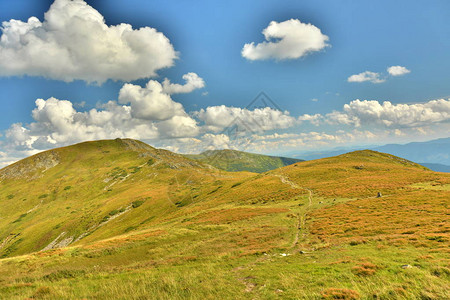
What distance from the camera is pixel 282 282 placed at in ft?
41.3

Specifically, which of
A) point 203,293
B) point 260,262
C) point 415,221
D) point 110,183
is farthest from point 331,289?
point 110,183

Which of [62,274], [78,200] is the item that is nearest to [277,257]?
[62,274]

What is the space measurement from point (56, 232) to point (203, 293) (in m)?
104

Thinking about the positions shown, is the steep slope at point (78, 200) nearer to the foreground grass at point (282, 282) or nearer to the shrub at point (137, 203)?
the shrub at point (137, 203)

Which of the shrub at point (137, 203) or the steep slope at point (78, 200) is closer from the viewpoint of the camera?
the steep slope at point (78, 200)

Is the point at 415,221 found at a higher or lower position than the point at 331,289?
lower

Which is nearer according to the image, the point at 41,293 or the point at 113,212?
the point at 41,293

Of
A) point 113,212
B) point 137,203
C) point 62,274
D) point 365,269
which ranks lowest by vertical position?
point 113,212

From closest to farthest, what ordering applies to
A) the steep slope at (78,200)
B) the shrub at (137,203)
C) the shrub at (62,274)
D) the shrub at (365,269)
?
the shrub at (365,269) → the shrub at (62,274) → the steep slope at (78,200) → the shrub at (137,203)

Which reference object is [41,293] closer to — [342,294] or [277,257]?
[342,294]

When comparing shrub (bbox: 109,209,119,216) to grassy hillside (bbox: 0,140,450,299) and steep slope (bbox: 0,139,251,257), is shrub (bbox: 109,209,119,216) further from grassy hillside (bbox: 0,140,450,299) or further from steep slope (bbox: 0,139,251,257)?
grassy hillside (bbox: 0,140,450,299)

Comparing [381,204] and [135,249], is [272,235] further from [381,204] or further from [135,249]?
[381,204]

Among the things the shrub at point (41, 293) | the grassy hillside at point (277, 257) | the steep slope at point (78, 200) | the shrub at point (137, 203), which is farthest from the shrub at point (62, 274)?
the shrub at point (137, 203)

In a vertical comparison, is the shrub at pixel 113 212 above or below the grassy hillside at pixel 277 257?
below
